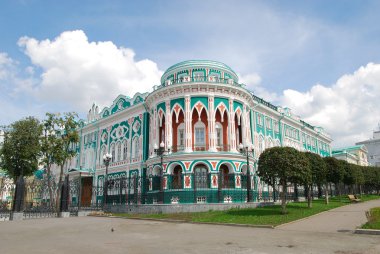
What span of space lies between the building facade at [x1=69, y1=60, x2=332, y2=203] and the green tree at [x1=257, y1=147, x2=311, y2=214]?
379 centimetres

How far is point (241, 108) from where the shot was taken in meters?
27.2

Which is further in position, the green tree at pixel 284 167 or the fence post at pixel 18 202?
the fence post at pixel 18 202

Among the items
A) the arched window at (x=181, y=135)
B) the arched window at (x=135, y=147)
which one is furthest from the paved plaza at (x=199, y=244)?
the arched window at (x=135, y=147)

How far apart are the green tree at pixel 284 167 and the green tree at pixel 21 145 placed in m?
20.4

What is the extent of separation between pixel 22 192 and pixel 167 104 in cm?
1265

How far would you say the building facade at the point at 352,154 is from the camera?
54.6 meters

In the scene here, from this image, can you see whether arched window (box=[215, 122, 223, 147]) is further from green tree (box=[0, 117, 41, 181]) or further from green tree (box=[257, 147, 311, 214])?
green tree (box=[0, 117, 41, 181])

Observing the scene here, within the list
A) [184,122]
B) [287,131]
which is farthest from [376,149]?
[184,122]

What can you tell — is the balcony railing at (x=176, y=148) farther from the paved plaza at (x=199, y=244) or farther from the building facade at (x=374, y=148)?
the building facade at (x=374, y=148)

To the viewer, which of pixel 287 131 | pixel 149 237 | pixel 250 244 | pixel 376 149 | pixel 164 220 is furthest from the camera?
pixel 376 149

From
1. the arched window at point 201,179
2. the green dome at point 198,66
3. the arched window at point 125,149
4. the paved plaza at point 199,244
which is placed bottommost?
the paved plaza at point 199,244

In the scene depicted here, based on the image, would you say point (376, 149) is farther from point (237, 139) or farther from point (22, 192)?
point (22, 192)

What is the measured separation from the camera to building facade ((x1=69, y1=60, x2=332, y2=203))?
23.2 meters

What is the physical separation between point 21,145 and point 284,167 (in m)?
22.8
